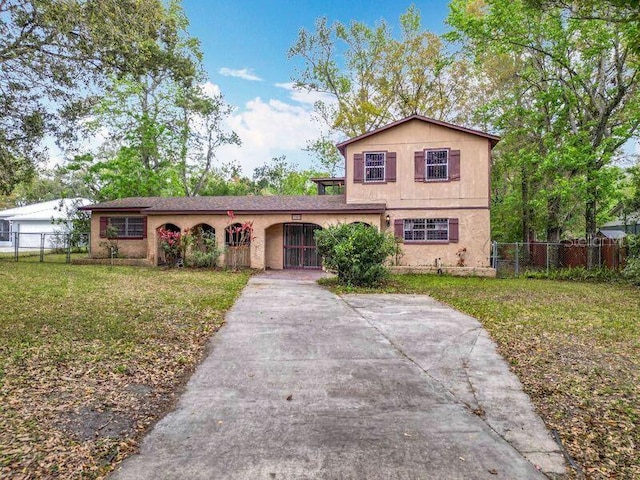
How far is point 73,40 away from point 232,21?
14.0 metres

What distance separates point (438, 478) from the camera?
2.80 meters

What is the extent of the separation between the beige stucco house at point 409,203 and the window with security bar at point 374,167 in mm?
41

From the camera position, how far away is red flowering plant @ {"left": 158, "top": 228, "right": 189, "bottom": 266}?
55.5 ft

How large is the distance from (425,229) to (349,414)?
13086mm

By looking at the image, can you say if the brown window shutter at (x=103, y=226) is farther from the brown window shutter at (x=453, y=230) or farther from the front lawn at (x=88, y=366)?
the brown window shutter at (x=453, y=230)

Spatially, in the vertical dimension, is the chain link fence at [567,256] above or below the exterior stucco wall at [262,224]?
below

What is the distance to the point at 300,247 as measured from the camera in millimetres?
17734

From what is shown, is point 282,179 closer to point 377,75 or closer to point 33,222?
point 377,75

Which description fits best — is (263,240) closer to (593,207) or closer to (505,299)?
(505,299)

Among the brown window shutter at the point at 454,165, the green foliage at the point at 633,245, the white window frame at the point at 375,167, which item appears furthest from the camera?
the white window frame at the point at 375,167

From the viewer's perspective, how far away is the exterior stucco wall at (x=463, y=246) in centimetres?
1566

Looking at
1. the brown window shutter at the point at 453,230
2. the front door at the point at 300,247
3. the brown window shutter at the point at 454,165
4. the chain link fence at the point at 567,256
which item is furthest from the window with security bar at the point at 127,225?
the chain link fence at the point at 567,256

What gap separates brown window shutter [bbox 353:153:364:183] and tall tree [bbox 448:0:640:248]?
274 inches

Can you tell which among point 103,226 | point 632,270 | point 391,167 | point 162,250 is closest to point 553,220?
point 632,270
